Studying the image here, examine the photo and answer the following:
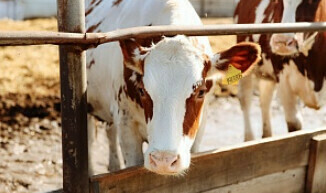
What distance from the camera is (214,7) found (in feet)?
54.3

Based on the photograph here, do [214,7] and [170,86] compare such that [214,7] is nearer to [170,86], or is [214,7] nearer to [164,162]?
[170,86]

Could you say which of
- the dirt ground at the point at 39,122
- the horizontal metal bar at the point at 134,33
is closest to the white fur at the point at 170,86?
the horizontal metal bar at the point at 134,33

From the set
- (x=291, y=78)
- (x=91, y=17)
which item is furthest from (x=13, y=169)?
(x=291, y=78)

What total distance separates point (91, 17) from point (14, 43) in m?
2.14

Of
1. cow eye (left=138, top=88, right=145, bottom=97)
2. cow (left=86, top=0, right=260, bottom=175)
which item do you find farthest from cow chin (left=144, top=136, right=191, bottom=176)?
cow eye (left=138, top=88, right=145, bottom=97)

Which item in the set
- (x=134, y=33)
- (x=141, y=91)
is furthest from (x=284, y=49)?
(x=134, y=33)

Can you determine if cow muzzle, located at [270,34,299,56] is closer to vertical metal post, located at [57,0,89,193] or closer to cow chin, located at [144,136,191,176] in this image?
cow chin, located at [144,136,191,176]

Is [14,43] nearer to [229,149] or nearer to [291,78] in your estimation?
[229,149]

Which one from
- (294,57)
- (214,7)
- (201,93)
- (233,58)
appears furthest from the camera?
(214,7)

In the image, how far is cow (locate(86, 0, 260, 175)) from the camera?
2.41 m

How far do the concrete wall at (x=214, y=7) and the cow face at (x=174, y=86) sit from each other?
13.7m

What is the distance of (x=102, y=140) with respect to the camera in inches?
213

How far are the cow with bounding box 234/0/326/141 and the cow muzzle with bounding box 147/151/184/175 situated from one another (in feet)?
6.31

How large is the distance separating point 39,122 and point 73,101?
11.6 feet
